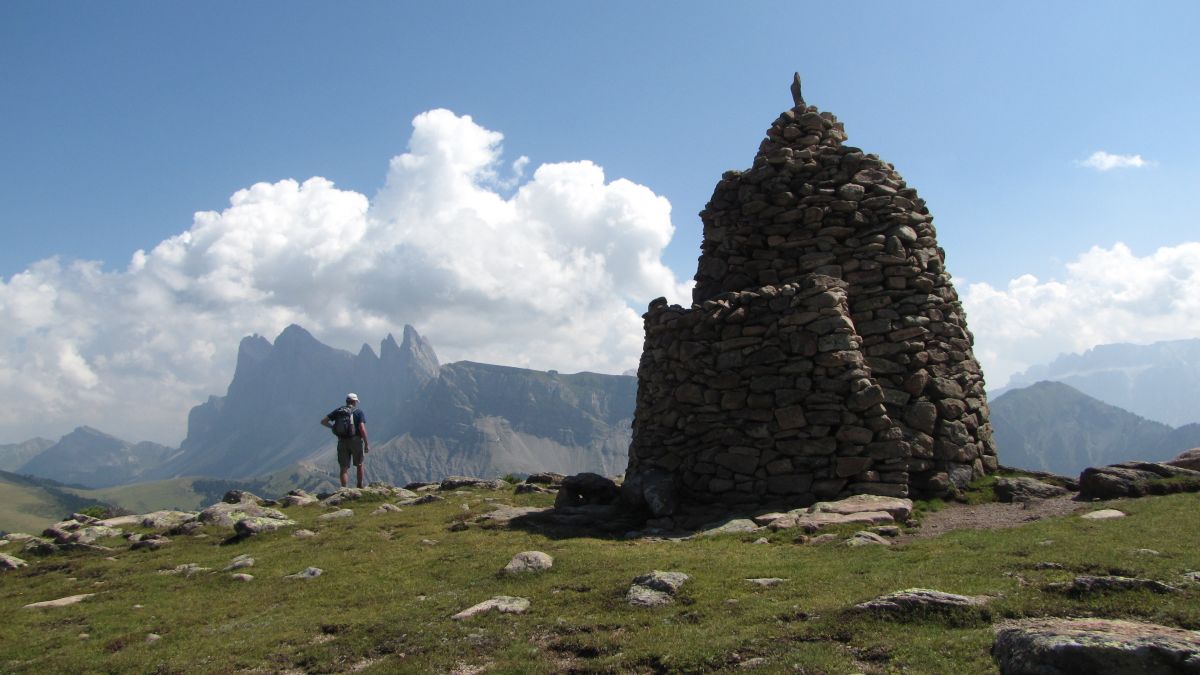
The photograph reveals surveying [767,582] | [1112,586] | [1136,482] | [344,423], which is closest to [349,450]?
[344,423]

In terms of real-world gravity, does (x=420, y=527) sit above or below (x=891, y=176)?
below

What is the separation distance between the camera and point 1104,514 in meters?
15.0

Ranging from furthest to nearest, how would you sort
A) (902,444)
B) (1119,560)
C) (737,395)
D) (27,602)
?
(737,395) < (902,444) < (27,602) < (1119,560)

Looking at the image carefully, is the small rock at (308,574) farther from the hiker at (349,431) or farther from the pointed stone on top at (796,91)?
the pointed stone on top at (796,91)

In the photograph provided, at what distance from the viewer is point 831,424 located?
19609 mm

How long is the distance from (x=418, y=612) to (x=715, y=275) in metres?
16.5

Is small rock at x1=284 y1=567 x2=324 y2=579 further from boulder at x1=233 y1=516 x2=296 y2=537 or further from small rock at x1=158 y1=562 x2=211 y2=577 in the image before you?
boulder at x1=233 y1=516 x2=296 y2=537

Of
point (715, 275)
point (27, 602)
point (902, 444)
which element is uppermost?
point (715, 275)

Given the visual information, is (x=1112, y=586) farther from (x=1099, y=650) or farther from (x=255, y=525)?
(x=255, y=525)

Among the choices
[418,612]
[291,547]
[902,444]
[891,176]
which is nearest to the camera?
[418,612]

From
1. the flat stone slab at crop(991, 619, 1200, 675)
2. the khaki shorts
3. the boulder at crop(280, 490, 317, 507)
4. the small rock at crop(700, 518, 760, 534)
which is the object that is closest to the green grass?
→ the small rock at crop(700, 518, 760, 534)

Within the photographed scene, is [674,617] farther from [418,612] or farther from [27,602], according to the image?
[27,602]

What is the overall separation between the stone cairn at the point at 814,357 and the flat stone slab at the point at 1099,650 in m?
13.1

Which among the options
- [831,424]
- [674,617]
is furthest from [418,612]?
[831,424]
